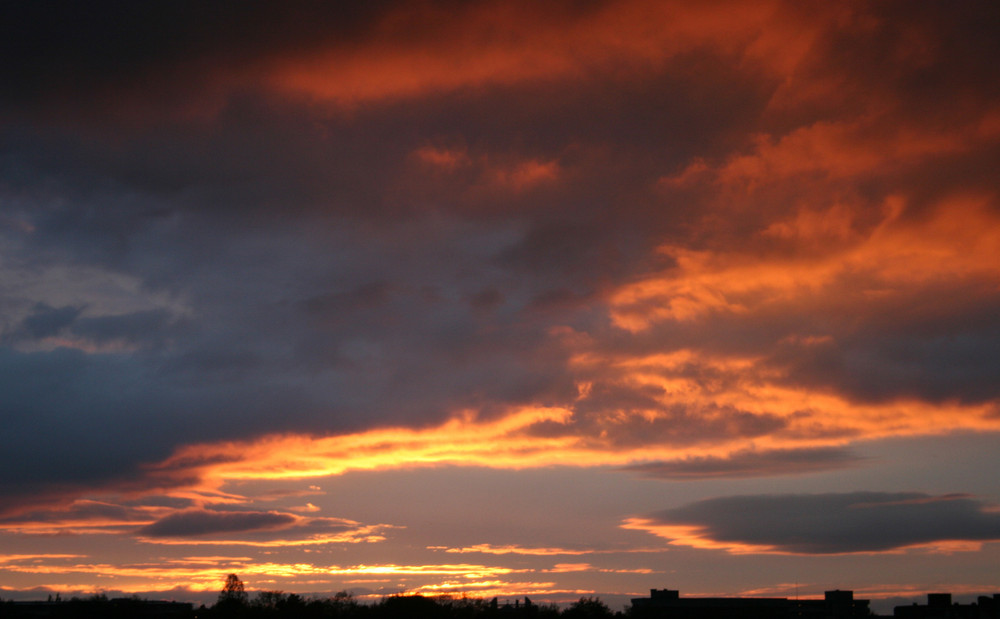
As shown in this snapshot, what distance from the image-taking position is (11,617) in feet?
655

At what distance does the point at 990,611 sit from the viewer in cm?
19875

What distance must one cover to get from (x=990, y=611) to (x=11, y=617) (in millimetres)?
200066
